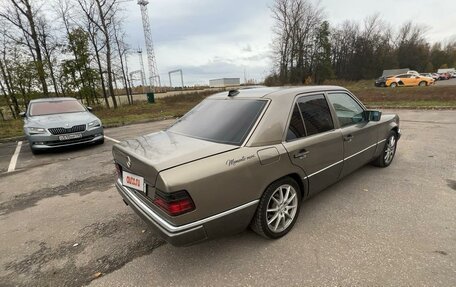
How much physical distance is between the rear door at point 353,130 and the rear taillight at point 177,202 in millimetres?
2283

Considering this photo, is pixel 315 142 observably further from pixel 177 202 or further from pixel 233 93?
pixel 177 202

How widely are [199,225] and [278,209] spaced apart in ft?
3.16

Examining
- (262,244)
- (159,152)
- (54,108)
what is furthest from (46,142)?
(262,244)

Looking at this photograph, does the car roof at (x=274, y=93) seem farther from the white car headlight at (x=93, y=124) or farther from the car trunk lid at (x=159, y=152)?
the white car headlight at (x=93, y=124)

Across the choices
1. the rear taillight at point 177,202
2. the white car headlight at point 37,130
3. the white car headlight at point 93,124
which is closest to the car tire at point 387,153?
the rear taillight at point 177,202

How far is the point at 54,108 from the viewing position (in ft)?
24.6

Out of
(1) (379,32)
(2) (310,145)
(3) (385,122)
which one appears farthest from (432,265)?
(1) (379,32)

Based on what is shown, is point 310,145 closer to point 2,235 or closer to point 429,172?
point 429,172

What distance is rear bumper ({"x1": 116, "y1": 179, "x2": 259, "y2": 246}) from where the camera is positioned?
6.51ft

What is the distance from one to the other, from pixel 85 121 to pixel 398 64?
69.4 m

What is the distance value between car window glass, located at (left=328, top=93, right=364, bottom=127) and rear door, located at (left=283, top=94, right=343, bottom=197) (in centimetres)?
22

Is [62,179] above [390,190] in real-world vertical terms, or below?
above

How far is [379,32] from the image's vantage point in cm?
5584

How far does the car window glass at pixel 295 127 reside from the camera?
2635 mm
